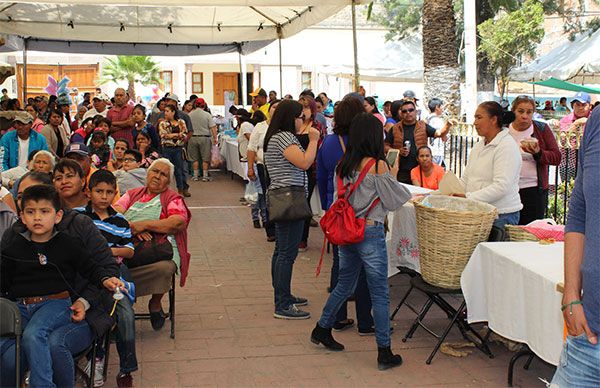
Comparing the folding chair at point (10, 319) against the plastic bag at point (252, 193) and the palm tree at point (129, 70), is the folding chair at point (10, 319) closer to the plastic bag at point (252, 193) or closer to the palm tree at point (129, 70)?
the plastic bag at point (252, 193)

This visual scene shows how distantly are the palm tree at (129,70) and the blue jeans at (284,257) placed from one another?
3830cm

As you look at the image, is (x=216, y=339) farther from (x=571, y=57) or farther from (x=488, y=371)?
(x=571, y=57)

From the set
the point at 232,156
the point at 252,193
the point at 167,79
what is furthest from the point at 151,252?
the point at 167,79

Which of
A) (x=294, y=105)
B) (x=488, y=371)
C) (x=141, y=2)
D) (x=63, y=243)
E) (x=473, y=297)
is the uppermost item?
(x=141, y=2)

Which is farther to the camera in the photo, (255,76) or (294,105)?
(255,76)

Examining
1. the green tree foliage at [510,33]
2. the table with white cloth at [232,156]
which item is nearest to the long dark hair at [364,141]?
the table with white cloth at [232,156]

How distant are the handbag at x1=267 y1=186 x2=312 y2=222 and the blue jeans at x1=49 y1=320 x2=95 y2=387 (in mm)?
2319

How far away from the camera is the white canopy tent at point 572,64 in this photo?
2220 centimetres

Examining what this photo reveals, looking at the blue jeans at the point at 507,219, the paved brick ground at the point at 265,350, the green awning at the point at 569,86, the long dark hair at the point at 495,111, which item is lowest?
the paved brick ground at the point at 265,350

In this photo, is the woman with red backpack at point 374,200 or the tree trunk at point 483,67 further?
the tree trunk at point 483,67

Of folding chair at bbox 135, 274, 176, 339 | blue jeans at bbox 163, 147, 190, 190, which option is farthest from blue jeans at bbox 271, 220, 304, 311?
blue jeans at bbox 163, 147, 190, 190

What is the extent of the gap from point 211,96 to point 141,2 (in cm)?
3781

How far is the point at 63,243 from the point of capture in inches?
167

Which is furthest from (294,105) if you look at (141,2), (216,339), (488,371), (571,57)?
(571,57)
